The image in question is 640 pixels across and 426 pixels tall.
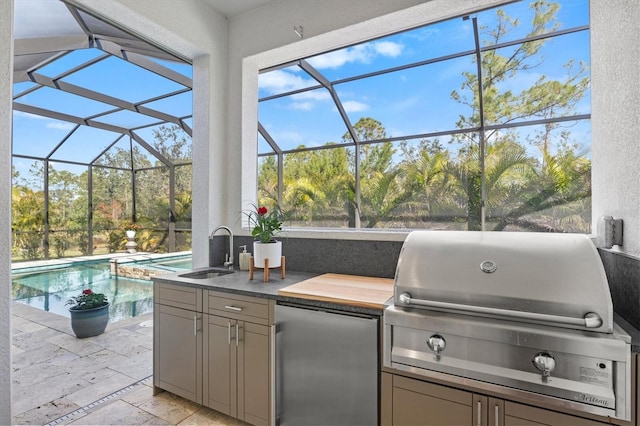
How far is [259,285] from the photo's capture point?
6.59ft

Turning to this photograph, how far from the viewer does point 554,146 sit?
13.2 ft

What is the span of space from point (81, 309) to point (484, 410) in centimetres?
372

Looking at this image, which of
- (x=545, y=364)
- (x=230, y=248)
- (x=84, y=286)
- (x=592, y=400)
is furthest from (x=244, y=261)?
(x=84, y=286)

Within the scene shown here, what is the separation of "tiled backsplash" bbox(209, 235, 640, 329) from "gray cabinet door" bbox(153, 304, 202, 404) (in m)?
0.67

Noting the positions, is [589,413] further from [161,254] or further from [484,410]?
[161,254]

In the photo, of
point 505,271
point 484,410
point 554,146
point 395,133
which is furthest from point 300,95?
point 484,410

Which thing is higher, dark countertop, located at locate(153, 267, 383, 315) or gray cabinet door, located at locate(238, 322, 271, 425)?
dark countertop, located at locate(153, 267, 383, 315)

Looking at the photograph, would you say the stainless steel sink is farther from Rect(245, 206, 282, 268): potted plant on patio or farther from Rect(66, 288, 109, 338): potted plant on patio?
Rect(66, 288, 109, 338): potted plant on patio

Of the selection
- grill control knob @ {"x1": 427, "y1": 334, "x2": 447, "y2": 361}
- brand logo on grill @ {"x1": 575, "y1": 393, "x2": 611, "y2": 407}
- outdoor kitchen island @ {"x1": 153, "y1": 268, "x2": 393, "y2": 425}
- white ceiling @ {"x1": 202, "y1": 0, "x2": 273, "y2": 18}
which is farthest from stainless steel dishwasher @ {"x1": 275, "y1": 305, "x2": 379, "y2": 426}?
white ceiling @ {"x1": 202, "y1": 0, "x2": 273, "y2": 18}

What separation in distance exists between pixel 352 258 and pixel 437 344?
1.02 metres

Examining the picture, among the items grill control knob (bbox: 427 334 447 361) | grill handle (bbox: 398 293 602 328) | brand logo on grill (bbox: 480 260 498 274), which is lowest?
grill control knob (bbox: 427 334 447 361)

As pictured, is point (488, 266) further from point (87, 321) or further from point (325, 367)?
point (87, 321)

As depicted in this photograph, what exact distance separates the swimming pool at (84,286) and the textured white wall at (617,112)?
4.84 meters

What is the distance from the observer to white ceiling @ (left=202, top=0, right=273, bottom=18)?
2.65m
